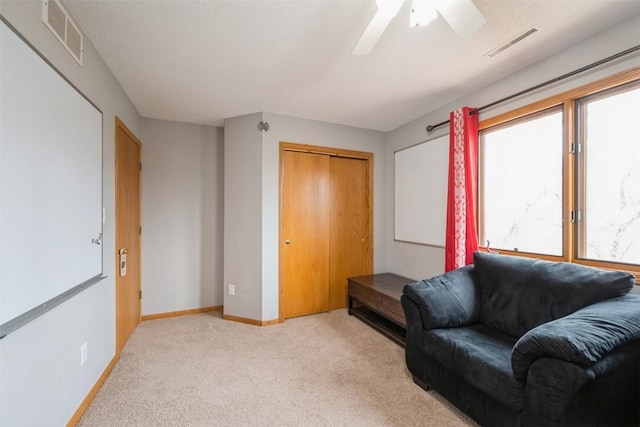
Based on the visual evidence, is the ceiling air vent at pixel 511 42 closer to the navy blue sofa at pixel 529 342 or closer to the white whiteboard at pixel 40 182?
the navy blue sofa at pixel 529 342

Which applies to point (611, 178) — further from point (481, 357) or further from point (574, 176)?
point (481, 357)

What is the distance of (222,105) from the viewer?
2842 mm

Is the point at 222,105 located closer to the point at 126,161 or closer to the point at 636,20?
the point at 126,161

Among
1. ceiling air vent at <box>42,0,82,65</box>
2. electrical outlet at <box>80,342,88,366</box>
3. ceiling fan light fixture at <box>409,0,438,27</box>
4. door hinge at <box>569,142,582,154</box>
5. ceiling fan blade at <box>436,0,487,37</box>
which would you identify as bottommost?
electrical outlet at <box>80,342,88,366</box>

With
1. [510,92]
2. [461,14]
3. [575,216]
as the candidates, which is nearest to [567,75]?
[510,92]

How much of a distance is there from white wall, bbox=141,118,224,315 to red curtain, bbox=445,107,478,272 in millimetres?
2764

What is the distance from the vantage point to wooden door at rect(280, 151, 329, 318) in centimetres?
320

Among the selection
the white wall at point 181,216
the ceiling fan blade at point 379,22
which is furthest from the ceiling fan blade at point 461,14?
the white wall at point 181,216

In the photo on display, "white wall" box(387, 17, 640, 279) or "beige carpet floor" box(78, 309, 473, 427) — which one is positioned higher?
"white wall" box(387, 17, 640, 279)

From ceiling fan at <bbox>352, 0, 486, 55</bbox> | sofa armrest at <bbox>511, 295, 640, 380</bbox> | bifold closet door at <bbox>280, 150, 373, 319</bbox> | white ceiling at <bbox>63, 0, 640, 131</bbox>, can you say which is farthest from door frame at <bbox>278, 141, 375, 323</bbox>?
sofa armrest at <bbox>511, 295, 640, 380</bbox>

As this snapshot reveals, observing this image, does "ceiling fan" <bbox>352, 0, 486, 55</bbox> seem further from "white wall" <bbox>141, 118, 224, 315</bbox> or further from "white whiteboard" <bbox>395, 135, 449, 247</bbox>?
"white wall" <bbox>141, 118, 224, 315</bbox>

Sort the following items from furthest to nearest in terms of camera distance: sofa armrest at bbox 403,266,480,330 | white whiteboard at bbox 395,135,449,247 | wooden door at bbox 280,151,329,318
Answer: wooden door at bbox 280,151,329,318 < white whiteboard at bbox 395,135,449,247 < sofa armrest at bbox 403,266,480,330

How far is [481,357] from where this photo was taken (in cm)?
148

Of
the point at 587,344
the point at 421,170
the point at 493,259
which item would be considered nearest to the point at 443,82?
the point at 421,170
